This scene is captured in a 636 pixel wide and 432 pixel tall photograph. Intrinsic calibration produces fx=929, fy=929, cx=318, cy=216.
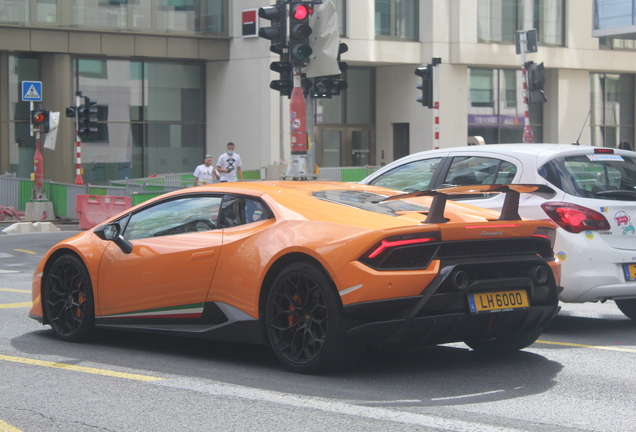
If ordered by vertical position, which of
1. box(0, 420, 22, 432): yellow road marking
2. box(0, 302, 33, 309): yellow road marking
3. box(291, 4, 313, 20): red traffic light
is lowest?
box(0, 302, 33, 309): yellow road marking

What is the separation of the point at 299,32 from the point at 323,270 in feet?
33.6

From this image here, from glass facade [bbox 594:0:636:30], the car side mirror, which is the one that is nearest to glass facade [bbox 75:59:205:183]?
glass facade [bbox 594:0:636:30]

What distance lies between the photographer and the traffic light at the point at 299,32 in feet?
50.2

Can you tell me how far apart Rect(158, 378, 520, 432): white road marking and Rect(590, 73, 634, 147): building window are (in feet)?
121

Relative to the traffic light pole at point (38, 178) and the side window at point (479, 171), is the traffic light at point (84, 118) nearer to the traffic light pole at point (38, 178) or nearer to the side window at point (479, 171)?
the traffic light pole at point (38, 178)

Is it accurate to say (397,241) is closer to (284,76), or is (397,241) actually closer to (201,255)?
(201,255)

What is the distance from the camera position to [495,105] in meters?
37.9

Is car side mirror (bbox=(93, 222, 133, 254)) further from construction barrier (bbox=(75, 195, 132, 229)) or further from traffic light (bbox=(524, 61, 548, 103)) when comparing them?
traffic light (bbox=(524, 61, 548, 103))

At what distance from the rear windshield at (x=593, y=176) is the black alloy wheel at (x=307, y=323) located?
292 centimetres

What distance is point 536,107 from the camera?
3997 centimetres

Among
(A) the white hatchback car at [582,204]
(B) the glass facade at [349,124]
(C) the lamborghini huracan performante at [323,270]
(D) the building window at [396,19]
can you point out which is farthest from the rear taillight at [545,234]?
(B) the glass facade at [349,124]

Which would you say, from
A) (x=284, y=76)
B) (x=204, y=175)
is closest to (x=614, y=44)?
(x=204, y=175)

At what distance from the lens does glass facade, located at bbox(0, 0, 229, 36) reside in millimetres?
31812

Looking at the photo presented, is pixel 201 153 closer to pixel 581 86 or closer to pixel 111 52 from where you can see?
pixel 111 52
